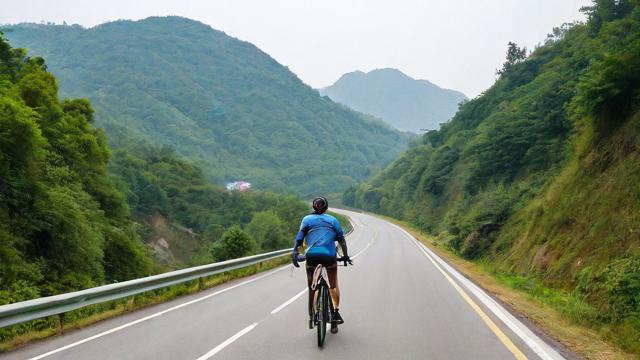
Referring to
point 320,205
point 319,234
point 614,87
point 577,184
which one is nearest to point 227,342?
point 319,234

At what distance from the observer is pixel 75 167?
27766 mm

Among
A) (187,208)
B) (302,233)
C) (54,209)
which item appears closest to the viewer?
(302,233)

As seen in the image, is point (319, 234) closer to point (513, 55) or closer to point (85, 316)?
point (85, 316)

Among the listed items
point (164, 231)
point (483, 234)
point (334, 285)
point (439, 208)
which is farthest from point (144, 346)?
point (164, 231)

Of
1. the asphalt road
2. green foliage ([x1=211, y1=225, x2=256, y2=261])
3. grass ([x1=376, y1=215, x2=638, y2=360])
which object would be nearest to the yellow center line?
the asphalt road

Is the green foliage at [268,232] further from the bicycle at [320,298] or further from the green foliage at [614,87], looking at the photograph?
the bicycle at [320,298]

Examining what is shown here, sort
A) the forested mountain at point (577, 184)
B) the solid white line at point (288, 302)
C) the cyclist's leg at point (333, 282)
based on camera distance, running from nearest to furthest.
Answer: the cyclist's leg at point (333, 282)
the solid white line at point (288, 302)
the forested mountain at point (577, 184)

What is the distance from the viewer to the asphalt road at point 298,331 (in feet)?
20.1

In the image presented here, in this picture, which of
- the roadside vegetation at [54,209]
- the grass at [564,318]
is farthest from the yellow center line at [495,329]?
Answer: the roadside vegetation at [54,209]

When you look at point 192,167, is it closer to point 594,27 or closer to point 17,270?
point 594,27

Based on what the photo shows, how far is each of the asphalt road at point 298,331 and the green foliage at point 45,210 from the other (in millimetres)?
5172

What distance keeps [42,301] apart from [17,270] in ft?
32.4

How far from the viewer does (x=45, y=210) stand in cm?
1928

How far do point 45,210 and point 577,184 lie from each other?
2096cm
